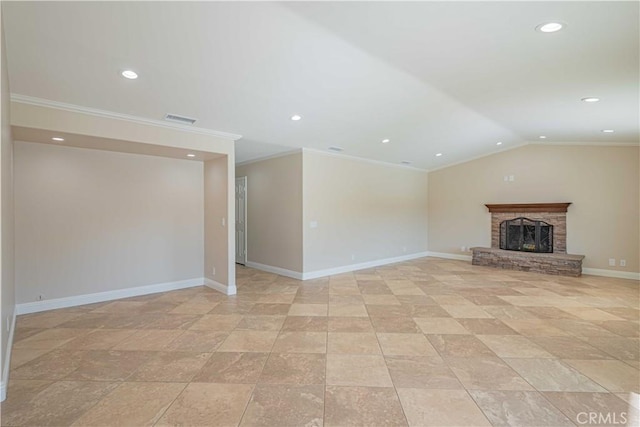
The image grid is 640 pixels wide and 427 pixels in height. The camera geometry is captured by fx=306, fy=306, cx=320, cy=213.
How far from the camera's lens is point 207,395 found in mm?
2371

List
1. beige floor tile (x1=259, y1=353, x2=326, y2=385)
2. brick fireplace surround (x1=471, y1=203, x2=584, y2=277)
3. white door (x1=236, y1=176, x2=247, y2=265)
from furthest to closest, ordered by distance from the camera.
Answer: white door (x1=236, y1=176, x2=247, y2=265) < brick fireplace surround (x1=471, y1=203, x2=584, y2=277) < beige floor tile (x1=259, y1=353, x2=326, y2=385)

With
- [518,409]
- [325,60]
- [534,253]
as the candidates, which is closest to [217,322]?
[518,409]

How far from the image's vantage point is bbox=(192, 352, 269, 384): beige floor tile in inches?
102

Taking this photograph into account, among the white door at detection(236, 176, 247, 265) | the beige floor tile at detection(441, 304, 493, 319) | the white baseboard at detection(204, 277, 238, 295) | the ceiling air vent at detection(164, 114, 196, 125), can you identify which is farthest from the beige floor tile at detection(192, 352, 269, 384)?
the white door at detection(236, 176, 247, 265)

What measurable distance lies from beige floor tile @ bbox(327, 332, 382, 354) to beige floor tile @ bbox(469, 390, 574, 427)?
1023 millimetres

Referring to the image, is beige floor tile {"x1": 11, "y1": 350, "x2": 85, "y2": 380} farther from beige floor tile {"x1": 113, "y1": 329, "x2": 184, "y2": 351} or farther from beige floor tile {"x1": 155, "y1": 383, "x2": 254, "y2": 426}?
beige floor tile {"x1": 155, "y1": 383, "x2": 254, "y2": 426}

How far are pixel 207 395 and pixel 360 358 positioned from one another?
54.6 inches

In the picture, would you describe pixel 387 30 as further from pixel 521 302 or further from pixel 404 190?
pixel 404 190

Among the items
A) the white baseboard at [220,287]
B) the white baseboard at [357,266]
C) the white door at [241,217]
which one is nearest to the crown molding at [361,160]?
the white door at [241,217]

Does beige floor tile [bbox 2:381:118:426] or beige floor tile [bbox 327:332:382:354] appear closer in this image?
beige floor tile [bbox 2:381:118:426]

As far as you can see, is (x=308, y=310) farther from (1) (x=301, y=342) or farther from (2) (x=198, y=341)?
(2) (x=198, y=341)

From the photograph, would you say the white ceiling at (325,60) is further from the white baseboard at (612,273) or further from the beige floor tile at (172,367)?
the white baseboard at (612,273)

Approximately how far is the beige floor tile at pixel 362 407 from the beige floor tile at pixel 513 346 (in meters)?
1.45

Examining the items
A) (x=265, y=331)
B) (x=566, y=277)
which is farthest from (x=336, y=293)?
(x=566, y=277)
